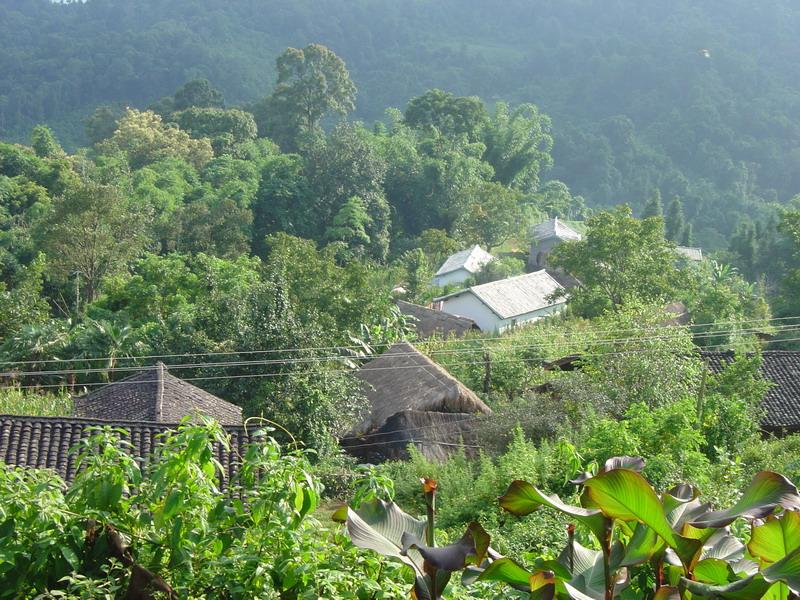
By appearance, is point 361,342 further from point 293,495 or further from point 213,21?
point 213,21

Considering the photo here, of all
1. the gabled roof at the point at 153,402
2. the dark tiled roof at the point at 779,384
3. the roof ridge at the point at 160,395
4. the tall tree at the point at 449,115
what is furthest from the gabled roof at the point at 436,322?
the tall tree at the point at 449,115

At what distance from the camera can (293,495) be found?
2992mm

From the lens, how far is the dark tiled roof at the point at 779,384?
21172 mm

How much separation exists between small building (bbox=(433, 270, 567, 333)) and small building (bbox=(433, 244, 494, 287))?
4.08 meters

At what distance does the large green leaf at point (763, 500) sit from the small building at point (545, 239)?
43160 millimetres

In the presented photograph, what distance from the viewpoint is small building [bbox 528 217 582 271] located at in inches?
1789

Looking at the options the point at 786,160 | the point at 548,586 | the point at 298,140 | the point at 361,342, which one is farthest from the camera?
the point at 786,160

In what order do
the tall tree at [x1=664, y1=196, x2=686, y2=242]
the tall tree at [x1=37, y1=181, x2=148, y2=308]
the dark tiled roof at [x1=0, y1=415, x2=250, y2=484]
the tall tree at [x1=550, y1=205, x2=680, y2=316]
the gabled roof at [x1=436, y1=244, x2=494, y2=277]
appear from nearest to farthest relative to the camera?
the dark tiled roof at [x1=0, y1=415, x2=250, y2=484], the tall tree at [x1=550, y1=205, x2=680, y2=316], the tall tree at [x1=37, y1=181, x2=148, y2=308], the gabled roof at [x1=436, y1=244, x2=494, y2=277], the tall tree at [x1=664, y1=196, x2=686, y2=242]

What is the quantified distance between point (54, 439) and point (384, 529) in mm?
10941

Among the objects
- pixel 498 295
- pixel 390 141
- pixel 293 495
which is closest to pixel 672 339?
pixel 498 295

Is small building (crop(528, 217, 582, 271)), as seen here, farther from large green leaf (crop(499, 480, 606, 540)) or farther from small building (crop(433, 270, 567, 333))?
large green leaf (crop(499, 480, 606, 540))

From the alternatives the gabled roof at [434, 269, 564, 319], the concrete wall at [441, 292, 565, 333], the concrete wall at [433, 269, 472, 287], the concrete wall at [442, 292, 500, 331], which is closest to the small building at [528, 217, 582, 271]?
the concrete wall at [433, 269, 472, 287]

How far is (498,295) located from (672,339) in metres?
15.0

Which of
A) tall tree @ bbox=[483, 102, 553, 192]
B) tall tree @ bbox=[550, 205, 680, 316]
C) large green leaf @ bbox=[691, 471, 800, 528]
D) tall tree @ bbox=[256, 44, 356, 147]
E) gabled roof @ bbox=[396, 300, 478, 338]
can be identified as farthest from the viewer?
tall tree @ bbox=[256, 44, 356, 147]
